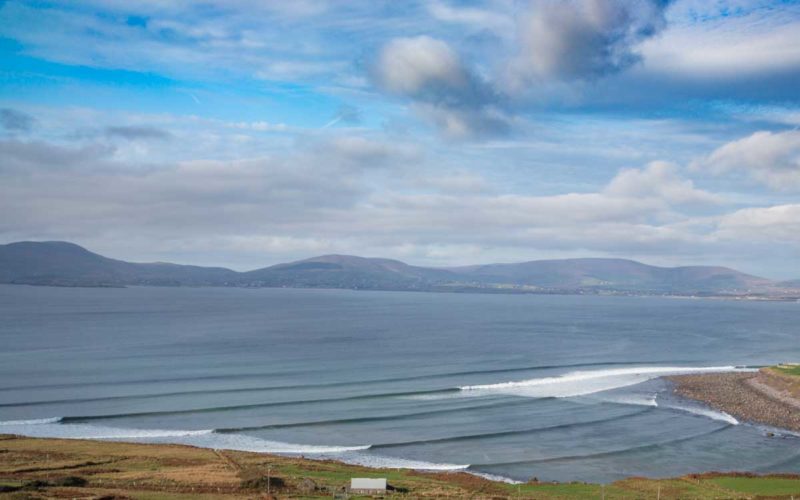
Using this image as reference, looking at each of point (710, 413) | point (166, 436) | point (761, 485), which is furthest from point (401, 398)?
point (761, 485)

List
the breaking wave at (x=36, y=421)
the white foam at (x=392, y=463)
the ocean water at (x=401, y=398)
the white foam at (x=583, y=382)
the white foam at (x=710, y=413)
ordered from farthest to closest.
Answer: the white foam at (x=583, y=382) → the white foam at (x=710, y=413) → the breaking wave at (x=36, y=421) → the ocean water at (x=401, y=398) → the white foam at (x=392, y=463)

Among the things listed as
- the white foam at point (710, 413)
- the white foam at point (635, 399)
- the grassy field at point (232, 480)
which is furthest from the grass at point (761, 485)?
the white foam at point (635, 399)

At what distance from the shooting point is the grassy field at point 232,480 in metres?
36.6

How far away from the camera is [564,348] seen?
12312 centimetres

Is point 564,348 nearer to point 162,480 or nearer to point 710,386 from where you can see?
point 710,386

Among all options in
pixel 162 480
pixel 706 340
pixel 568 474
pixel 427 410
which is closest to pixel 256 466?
pixel 162 480

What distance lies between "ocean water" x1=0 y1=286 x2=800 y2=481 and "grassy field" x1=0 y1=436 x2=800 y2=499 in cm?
455

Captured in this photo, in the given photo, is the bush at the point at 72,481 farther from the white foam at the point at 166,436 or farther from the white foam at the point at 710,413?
the white foam at the point at 710,413

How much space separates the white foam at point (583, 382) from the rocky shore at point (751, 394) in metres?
4.97

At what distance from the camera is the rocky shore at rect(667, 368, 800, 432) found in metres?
68.6

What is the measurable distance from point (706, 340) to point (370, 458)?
383 feet

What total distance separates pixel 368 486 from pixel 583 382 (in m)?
54.5

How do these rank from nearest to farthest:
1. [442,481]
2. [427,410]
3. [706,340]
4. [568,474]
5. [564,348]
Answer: [442,481] → [568,474] → [427,410] → [564,348] → [706,340]

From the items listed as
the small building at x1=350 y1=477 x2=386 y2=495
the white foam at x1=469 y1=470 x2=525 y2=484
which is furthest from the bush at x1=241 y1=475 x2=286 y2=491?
the white foam at x1=469 y1=470 x2=525 y2=484
